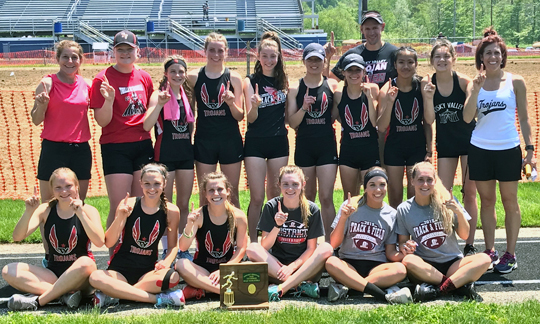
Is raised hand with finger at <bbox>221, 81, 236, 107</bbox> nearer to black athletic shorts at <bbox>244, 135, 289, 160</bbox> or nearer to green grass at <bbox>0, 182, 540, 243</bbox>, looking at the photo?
black athletic shorts at <bbox>244, 135, 289, 160</bbox>

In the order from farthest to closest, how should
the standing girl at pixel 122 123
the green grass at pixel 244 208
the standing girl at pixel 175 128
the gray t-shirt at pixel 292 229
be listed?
1. the green grass at pixel 244 208
2. the standing girl at pixel 175 128
3. the standing girl at pixel 122 123
4. the gray t-shirt at pixel 292 229

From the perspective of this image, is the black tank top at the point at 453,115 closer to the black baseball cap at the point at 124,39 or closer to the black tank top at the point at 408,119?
the black tank top at the point at 408,119

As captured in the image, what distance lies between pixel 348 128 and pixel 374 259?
1597 mm

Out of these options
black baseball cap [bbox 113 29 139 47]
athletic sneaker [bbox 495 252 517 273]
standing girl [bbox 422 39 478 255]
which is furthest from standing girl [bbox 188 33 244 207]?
athletic sneaker [bbox 495 252 517 273]

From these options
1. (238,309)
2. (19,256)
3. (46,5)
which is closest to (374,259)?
(238,309)

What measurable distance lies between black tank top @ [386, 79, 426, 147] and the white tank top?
64 cm

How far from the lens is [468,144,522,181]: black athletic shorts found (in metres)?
6.39

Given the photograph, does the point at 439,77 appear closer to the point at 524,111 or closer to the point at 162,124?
the point at 524,111

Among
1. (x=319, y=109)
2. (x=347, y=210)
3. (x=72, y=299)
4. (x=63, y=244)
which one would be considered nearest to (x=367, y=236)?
(x=347, y=210)

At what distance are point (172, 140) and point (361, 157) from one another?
2.06m

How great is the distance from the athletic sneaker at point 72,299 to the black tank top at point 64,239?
14.4 inches

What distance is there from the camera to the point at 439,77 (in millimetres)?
6809

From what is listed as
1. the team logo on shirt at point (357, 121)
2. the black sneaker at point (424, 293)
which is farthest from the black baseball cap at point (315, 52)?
the black sneaker at point (424, 293)

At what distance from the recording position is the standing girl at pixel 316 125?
688 centimetres
